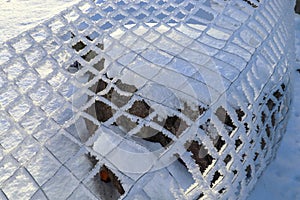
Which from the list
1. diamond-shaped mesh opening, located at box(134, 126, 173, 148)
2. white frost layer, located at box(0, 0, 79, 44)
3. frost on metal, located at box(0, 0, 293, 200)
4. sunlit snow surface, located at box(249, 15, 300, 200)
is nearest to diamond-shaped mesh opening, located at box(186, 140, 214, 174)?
frost on metal, located at box(0, 0, 293, 200)

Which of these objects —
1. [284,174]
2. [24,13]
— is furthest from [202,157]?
[24,13]

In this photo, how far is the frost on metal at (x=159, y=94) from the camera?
2043 millimetres

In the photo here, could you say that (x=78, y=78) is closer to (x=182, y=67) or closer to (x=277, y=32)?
(x=182, y=67)

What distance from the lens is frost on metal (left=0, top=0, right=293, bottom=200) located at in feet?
6.70

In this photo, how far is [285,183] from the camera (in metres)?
2.85

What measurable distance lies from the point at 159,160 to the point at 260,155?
1.02 m

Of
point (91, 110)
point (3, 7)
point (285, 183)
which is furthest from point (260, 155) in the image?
point (3, 7)

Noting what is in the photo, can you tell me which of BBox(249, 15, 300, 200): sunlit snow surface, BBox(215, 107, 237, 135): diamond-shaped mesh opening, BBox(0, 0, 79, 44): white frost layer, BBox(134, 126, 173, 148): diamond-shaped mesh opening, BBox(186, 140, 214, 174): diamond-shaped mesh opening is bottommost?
BBox(134, 126, 173, 148): diamond-shaped mesh opening

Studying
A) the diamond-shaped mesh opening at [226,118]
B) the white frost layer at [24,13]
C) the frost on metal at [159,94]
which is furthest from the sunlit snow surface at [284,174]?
the white frost layer at [24,13]

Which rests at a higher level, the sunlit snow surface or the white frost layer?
the white frost layer

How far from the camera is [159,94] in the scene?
95.7 inches

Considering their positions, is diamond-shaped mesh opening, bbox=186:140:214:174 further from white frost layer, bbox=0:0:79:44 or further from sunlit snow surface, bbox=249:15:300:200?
white frost layer, bbox=0:0:79:44

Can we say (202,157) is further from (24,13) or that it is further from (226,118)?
(24,13)

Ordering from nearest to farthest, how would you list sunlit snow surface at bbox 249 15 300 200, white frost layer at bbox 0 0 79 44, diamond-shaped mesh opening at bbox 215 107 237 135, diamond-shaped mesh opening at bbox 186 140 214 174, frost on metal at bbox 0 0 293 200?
1. frost on metal at bbox 0 0 293 200
2. diamond-shaped mesh opening at bbox 215 107 237 135
3. diamond-shaped mesh opening at bbox 186 140 214 174
4. sunlit snow surface at bbox 249 15 300 200
5. white frost layer at bbox 0 0 79 44
